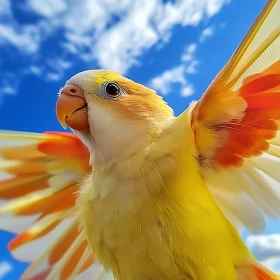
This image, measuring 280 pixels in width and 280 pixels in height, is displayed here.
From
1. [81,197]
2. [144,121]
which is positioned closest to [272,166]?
[144,121]

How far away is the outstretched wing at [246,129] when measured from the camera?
2.25ft

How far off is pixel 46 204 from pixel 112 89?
32 cm

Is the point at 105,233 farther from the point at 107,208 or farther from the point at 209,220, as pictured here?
the point at 209,220

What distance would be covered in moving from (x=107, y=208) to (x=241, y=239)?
0.23 metres

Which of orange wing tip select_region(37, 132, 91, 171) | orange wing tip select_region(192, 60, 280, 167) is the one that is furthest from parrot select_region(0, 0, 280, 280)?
orange wing tip select_region(37, 132, 91, 171)

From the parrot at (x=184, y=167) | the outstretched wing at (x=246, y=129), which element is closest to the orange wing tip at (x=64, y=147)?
the parrot at (x=184, y=167)

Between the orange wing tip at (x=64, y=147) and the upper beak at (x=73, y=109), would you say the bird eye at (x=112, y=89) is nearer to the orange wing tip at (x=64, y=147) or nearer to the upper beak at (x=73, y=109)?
the upper beak at (x=73, y=109)

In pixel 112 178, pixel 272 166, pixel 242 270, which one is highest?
pixel 112 178

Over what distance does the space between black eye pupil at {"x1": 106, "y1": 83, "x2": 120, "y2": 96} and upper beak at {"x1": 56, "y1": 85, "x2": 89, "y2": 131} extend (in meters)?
0.05

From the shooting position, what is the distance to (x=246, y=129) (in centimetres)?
76

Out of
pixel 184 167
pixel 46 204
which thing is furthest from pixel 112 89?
pixel 46 204

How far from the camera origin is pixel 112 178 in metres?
0.77

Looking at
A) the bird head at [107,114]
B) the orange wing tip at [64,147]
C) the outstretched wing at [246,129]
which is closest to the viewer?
the outstretched wing at [246,129]

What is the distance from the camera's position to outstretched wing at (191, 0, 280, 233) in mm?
686
